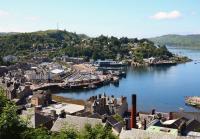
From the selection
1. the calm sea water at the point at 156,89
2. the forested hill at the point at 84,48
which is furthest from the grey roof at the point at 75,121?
the forested hill at the point at 84,48

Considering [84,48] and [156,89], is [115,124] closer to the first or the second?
[156,89]

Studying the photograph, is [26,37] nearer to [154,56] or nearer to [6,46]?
[6,46]

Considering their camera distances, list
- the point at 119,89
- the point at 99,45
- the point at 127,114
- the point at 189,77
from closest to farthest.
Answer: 1. the point at 127,114
2. the point at 119,89
3. the point at 189,77
4. the point at 99,45

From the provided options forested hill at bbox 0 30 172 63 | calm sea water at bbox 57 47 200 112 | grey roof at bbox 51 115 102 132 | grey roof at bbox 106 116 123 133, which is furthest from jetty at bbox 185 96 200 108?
forested hill at bbox 0 30 172 63

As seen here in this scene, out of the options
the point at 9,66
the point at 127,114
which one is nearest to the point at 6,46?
the point at 9,66

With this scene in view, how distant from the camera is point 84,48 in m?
148

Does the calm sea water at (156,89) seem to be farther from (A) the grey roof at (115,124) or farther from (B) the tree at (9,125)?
(B) the tree at (9,125)

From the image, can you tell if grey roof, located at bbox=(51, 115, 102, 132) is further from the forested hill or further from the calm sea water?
the forested hill

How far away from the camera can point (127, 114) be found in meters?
45.9

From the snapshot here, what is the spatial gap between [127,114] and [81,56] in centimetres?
9636

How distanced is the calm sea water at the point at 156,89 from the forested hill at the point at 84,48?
29845mm

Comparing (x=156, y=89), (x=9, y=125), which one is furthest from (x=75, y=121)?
(x=156, y=89)

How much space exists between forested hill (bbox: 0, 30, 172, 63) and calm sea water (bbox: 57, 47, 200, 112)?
29845 millimetres

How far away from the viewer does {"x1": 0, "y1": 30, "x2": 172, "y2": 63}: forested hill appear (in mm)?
141625
